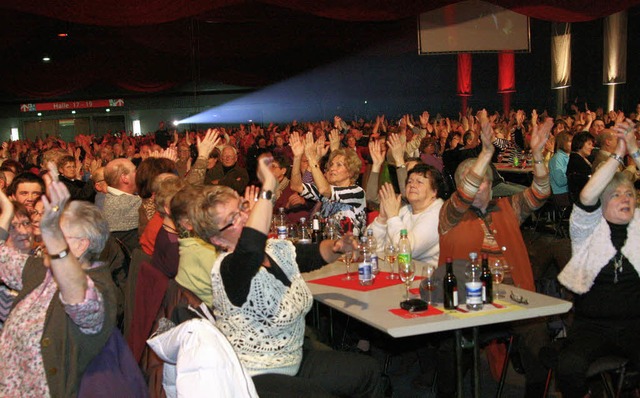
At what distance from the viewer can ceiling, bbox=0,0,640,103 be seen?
11.3m

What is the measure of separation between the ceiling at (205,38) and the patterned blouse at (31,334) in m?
7.57

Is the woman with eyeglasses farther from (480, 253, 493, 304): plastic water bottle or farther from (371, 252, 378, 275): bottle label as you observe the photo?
(371, 252, 378, 275): bottle label

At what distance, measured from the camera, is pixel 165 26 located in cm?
1474

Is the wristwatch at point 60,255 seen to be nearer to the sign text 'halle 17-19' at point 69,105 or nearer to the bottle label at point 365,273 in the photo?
the bottle label at point 365,273

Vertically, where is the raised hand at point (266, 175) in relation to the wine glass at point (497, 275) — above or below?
above

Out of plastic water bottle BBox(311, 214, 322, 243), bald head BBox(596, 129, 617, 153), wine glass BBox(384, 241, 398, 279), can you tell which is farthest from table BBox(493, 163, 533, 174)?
wine glass BBox(384, 241, 398, 279)

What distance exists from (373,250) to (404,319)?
1.36m

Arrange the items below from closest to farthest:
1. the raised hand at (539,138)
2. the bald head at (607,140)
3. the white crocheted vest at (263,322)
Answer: the white crocheted vest at (263,322)
the raised hand at (539,138)
the bald head at (607,140)

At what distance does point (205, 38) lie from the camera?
16.0m

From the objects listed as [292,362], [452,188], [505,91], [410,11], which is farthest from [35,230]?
[505,91]

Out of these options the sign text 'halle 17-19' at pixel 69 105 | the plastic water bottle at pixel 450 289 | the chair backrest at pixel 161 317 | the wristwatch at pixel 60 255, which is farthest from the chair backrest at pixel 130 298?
the sign text 'halle 17-19' at pixel 69 105

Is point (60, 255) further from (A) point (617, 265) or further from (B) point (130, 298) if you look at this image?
(A) point (617, 265)

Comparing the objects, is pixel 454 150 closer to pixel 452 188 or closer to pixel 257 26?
pixel 452 188

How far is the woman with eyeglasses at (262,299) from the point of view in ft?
10.1
